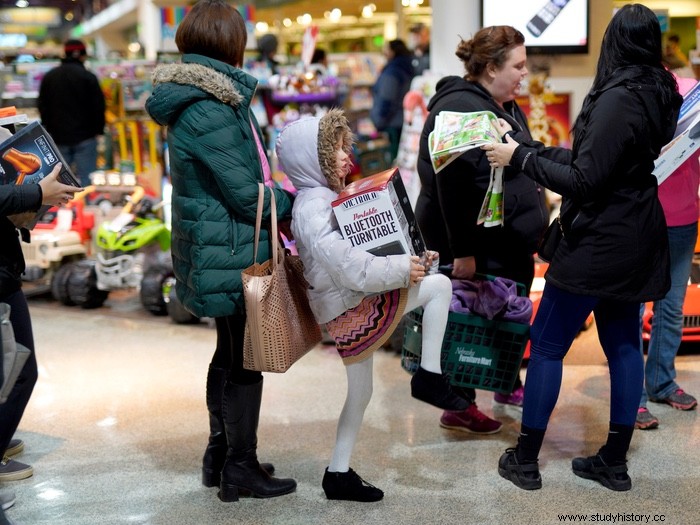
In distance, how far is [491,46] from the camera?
11.9 ft

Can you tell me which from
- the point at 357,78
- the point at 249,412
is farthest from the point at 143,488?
the point at 357,78

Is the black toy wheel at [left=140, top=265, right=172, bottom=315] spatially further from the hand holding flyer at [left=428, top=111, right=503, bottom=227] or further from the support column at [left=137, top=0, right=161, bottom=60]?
the support column at [left=137, top=0, right=161, bottom=60]

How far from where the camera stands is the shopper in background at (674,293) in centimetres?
391

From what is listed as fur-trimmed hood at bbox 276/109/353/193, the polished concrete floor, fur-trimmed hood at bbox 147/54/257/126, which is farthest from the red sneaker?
fur-trimmed hood at bbox 147/54/257/126

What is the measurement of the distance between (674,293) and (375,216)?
1.79 metres

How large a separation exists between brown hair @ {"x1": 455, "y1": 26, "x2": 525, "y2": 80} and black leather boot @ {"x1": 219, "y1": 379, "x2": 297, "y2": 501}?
149 cm

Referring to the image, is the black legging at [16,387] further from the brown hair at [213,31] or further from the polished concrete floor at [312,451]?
→ the brown hair at [213,31]

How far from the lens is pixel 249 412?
324 cm

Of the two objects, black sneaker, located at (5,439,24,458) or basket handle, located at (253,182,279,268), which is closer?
basket handle, located at (253,182,279,268)

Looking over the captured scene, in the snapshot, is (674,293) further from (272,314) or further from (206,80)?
(206,80)

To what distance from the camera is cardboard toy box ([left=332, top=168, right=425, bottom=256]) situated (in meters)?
2.93

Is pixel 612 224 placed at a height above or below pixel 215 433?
above

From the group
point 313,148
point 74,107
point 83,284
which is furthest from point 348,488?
point 74,107

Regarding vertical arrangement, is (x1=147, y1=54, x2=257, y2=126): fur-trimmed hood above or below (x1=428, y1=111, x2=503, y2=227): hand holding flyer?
above
